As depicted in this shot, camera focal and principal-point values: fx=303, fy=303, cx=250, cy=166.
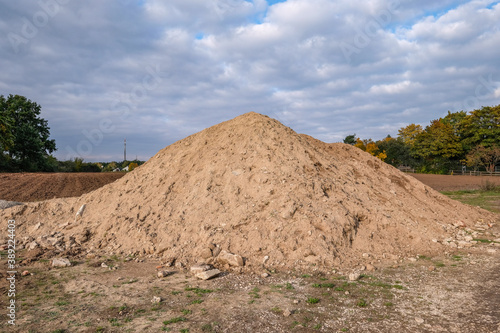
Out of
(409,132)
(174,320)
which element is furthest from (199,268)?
(409,132)

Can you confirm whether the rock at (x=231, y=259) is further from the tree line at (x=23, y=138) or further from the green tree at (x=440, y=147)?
the green tree at (x=440, y=147)

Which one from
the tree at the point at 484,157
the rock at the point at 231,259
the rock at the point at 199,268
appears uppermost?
the tree at the point at 484,157

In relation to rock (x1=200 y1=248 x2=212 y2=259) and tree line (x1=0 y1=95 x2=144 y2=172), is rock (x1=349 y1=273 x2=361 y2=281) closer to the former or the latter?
rock (x1=200 y1=248 x2=212 y2=259)

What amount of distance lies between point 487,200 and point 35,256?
22358mm


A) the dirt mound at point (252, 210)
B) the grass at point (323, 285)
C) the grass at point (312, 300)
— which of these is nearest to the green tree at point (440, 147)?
the dirt mound at point (252, 210)

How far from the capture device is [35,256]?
7.61 m

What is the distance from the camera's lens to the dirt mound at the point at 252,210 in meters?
7.25

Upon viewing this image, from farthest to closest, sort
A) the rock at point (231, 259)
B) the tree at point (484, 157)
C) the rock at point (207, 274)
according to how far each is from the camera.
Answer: the tree at point (484, 157) < the rock at point (231, 259) < the rock at point (207, 274)

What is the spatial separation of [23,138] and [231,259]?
36.8 meters

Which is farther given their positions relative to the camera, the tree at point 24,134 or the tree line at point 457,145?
the tree line at point 457,145

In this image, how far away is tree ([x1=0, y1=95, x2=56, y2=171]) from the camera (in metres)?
32.9

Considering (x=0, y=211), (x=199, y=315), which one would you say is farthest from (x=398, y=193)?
(x=0, y=211)

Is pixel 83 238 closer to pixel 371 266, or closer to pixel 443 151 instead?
pixel 371 266

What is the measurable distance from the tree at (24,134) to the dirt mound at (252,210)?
92.8ft
